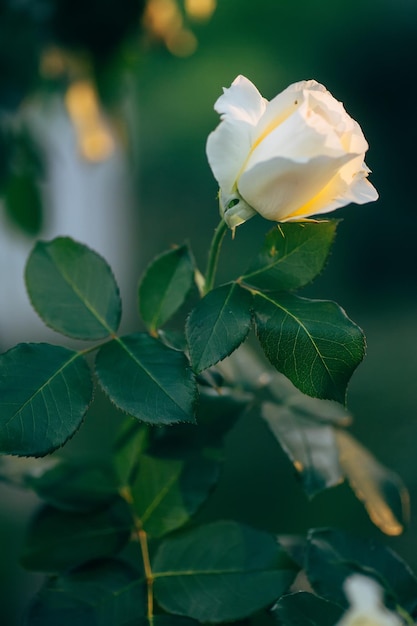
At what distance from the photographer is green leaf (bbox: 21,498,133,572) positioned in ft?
1.82

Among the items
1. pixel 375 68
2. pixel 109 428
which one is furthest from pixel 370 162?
pixel 109 428

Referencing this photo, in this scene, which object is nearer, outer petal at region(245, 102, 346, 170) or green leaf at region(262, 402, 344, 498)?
outer petal at region(245, 102, 346, 170)

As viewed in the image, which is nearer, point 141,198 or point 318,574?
point 318,574

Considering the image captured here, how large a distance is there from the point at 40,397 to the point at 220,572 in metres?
0.17

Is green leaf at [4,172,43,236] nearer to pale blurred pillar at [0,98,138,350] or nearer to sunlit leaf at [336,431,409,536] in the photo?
pale blurred pillar at [0,98,138,350]

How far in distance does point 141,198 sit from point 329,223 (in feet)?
6.65

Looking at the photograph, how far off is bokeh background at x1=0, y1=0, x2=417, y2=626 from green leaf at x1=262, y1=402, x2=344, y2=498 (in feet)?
0.89

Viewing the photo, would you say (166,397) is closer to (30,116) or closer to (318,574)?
(318,574)

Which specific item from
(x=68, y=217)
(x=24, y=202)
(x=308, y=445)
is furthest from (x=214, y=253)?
(x=68, y=217)

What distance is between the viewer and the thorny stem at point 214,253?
465 mm

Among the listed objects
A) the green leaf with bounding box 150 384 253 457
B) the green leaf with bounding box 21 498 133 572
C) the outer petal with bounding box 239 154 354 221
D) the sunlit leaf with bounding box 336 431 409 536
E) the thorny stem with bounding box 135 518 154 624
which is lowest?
the sunlit leaf with bounding box 336 431 409 536

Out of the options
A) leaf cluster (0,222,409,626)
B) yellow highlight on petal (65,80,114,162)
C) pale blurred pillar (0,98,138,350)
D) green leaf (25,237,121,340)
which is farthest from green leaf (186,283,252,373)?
yellow highlight on petal (65,80,114,162)

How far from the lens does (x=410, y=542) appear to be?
857mm

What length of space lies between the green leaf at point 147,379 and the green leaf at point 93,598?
5.8 inches
